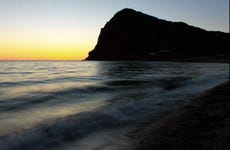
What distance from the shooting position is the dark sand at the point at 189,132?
4852mm

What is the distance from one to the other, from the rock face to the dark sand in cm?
11507

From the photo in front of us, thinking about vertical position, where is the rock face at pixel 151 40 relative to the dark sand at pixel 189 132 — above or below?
above

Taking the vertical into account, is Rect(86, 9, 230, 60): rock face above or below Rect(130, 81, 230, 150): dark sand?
above

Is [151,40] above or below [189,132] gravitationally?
above

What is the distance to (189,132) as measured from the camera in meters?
5.68

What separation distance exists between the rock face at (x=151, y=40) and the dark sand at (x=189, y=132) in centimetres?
11507

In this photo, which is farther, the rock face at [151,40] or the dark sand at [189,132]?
the rock face at [151,40]

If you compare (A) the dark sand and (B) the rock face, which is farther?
(B) the rock face

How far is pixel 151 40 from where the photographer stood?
490 ft

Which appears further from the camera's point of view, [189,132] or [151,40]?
[151,40]

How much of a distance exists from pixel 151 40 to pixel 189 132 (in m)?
147

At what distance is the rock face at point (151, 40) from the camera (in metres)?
136

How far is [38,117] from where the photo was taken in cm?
818

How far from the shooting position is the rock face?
136m
